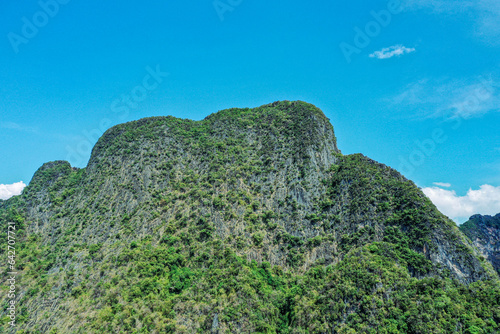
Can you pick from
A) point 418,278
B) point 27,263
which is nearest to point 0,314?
point 27,263

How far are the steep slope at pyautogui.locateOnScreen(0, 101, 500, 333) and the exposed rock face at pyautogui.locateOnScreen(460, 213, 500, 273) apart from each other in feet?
275

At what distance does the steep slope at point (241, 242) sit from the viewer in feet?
147

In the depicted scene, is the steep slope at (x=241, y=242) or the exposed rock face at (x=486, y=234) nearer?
the steep slope at (x=241, y=242)

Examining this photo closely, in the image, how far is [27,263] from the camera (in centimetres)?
6519

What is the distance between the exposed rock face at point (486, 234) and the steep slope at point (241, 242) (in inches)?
3304

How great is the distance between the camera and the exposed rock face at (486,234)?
10965 centimetres

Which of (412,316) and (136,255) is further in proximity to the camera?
(136,255)

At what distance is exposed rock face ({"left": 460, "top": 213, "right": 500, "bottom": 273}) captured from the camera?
10965cm

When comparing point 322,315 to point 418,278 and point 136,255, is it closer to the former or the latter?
point 418,278

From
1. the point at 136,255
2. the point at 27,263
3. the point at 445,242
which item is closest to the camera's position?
the point at 445,242

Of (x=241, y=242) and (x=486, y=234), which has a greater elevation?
(x=486, y=234)

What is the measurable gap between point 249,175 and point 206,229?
1964cm

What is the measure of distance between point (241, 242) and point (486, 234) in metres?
119

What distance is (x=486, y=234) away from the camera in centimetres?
11619
